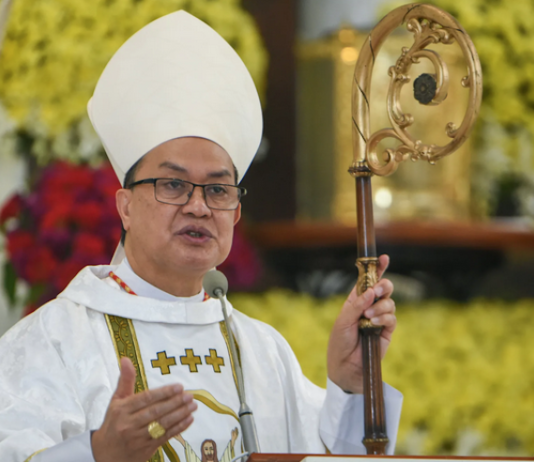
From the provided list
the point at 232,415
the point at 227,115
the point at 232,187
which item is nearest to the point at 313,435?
the point at 232,415

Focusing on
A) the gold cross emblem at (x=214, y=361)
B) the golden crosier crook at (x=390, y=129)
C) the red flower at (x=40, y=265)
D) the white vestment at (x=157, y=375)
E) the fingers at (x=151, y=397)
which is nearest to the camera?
the fingers at (x=151, y=397)

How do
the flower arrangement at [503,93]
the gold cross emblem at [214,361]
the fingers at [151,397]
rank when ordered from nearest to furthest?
1. the fingers at [151,397]
2. the gold cross emblem at [214,361]
3. the flower arrangement at [503,93]

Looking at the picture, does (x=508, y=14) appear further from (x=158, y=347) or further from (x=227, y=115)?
(x=158, y=347)

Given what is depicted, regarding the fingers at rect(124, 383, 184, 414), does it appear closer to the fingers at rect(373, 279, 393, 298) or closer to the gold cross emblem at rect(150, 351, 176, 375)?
the gold cross emblem at rect(150, 351, 176, 375)

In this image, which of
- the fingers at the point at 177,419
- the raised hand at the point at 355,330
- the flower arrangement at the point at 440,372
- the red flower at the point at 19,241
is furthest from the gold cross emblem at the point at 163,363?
the flower arrangement at the point at 440,372

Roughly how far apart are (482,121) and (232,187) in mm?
2549

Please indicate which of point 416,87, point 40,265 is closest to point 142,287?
point 416,87

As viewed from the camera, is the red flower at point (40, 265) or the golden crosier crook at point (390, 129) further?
the red flower at point (40, 265)

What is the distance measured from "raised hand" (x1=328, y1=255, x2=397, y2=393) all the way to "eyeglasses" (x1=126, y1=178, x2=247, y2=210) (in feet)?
1.33

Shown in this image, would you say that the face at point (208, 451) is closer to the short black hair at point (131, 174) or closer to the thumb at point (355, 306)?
the thumb at point (355, 306)

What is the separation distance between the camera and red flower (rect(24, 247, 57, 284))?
365 centimetres

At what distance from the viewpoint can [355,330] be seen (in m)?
2.74

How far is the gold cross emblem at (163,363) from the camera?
8.91 feet

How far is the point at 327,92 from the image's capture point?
15.9ft
